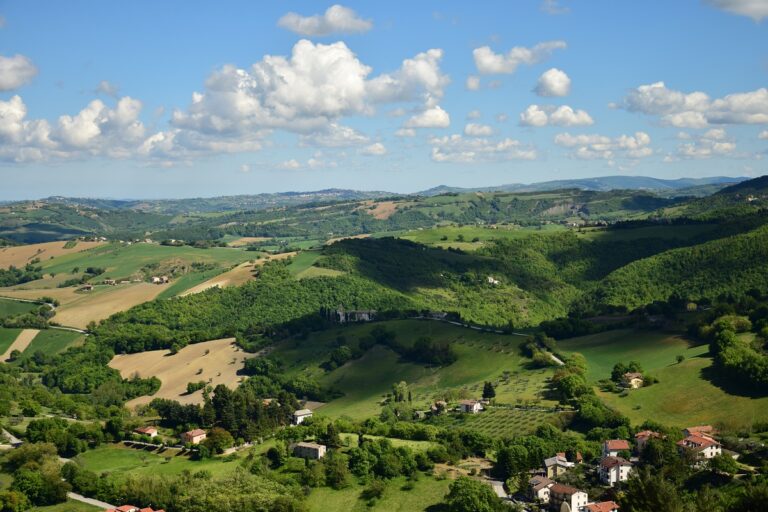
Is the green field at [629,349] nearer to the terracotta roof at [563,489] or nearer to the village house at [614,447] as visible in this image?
the village house at [614,447]

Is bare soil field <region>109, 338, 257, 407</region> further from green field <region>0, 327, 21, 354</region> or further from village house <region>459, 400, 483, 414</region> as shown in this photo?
village house <region>459, 400, 483, 414</region>

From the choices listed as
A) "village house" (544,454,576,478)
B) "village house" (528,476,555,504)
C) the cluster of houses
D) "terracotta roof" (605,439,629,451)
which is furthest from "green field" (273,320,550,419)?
"village house" (528,476,555,504)

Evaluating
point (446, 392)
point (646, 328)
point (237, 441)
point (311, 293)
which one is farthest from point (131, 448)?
point (311, 293)

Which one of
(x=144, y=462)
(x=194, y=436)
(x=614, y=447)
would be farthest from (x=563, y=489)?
(x=144, y=462)

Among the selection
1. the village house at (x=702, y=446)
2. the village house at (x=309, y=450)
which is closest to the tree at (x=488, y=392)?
the village house at (x=309, y=450)

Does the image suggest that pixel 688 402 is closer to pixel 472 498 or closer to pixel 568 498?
pixel 568 498
